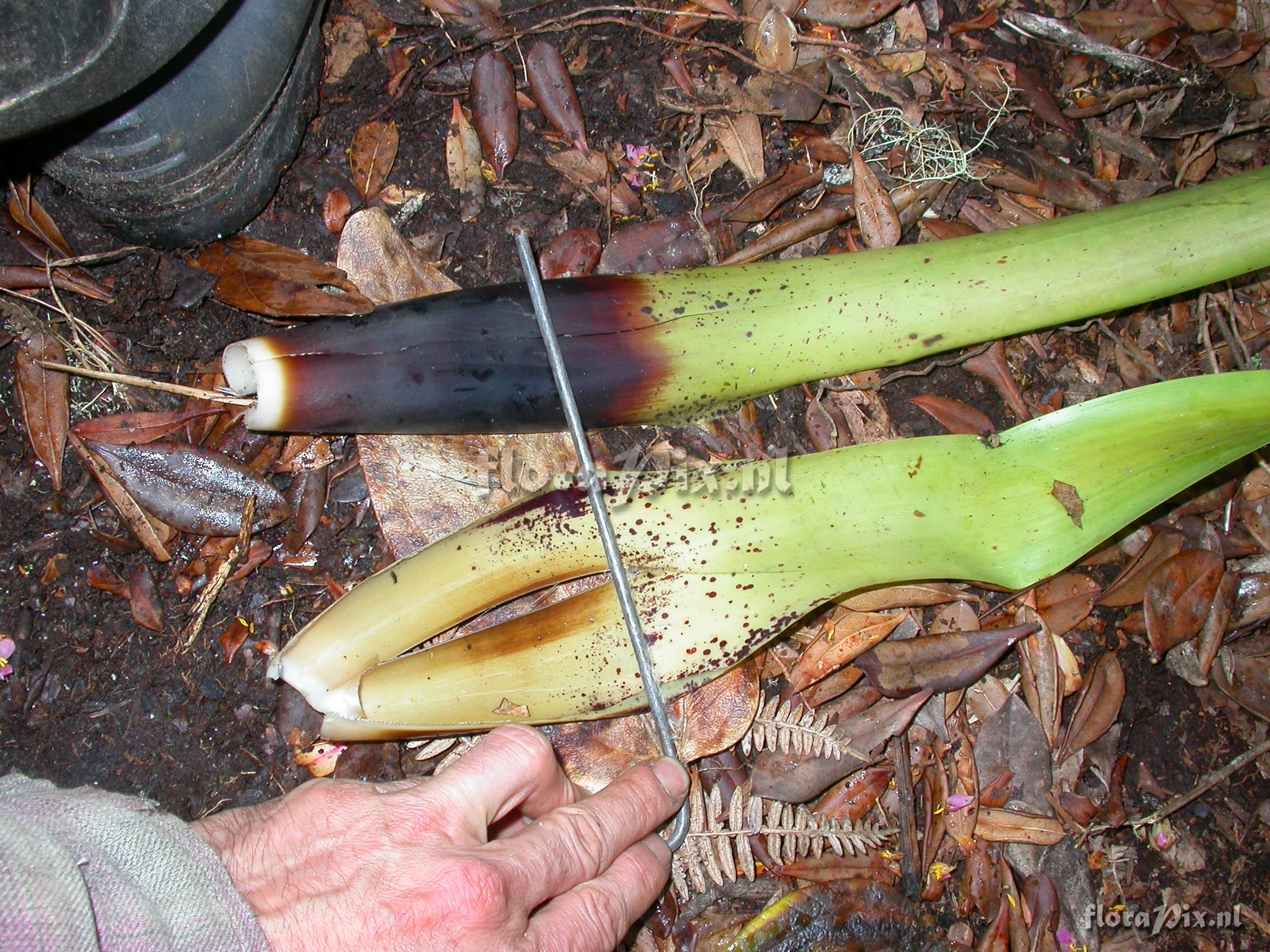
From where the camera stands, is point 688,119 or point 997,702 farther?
point 688,119

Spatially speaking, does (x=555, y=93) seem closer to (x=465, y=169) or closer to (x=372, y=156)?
(x=465, y=169)

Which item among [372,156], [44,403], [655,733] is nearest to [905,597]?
[655,733]

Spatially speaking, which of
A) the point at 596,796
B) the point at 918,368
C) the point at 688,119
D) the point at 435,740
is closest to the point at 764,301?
the point at 918,368

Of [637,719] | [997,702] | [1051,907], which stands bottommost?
[1051,907]

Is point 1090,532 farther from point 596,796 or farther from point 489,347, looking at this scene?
point 489,347

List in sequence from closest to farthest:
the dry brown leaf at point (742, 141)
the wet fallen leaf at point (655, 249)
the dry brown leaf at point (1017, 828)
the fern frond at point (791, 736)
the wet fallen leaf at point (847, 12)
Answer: the fern frond at point (791, 736)
the dry brown leaf at point (1017, 828)
the wet fallen leaf at point (655, 249)
the dry brown leaf at point (742, 141)
the wet fallen leaf at point (847, 12)

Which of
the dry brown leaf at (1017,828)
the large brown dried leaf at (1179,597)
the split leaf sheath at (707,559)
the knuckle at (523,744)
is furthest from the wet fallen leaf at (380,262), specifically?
the large brown dried leaf at (1179,597)

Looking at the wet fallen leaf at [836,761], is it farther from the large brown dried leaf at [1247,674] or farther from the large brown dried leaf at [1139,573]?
the large brown dried leaf at [1247,674]
